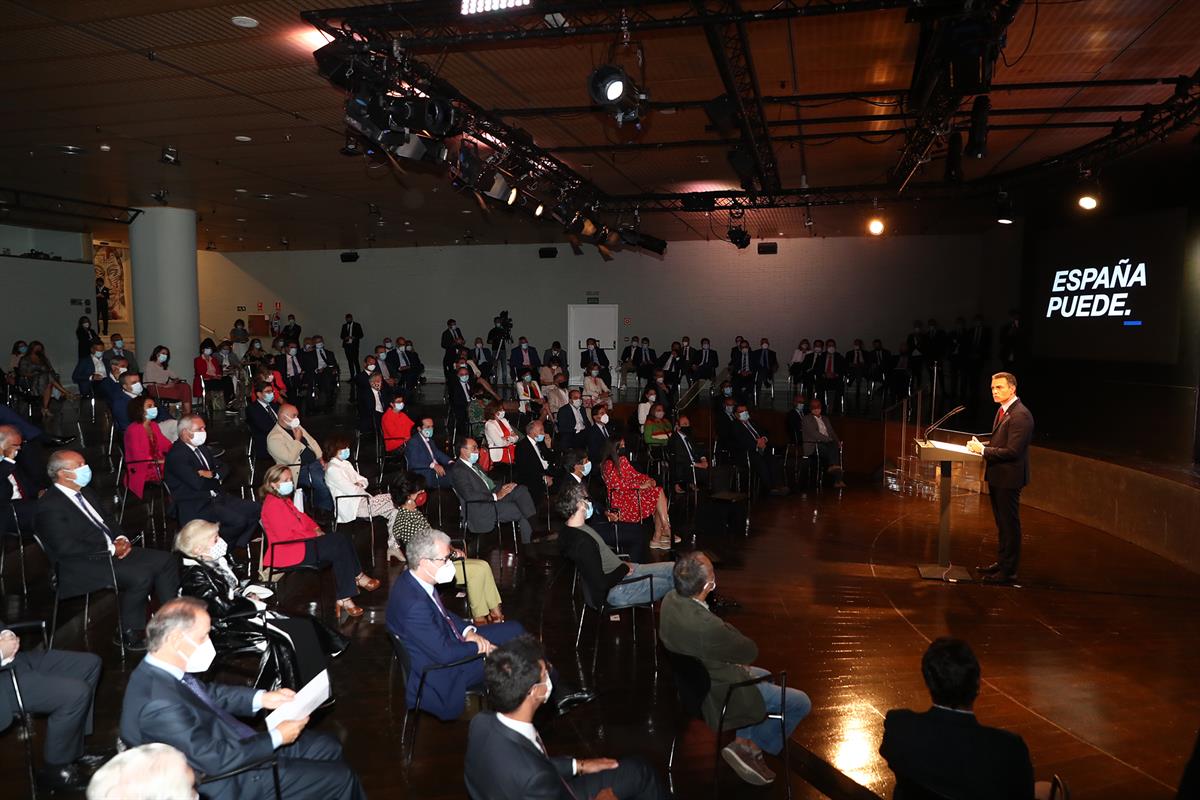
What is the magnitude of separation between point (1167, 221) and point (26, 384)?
50.7 feet

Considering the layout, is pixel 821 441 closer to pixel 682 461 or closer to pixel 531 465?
pixel 682 461

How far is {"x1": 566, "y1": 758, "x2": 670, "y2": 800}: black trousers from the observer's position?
271cm

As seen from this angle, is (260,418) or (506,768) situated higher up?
(260,418)

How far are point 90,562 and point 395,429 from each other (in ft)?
15.2

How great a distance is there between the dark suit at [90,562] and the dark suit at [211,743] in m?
2.19

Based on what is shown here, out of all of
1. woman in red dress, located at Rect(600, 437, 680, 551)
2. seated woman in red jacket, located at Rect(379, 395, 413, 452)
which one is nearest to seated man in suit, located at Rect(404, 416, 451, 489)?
seated woman in red jacket, located at Rect(379, 395, 413, 452)

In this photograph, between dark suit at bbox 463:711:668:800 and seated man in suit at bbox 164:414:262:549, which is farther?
seated man in suit at bbox 164:414:262:549

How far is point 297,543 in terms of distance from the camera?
17.2 ft

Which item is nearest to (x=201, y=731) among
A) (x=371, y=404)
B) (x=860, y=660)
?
(x=860, y=660)

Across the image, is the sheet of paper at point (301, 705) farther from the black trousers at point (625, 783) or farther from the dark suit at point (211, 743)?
the black trousers at point (625, 783)

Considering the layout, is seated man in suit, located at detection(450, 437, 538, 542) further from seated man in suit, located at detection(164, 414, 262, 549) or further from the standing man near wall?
the standing man near wall

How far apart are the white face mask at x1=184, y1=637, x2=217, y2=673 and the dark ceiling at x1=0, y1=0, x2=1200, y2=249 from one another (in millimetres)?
4219

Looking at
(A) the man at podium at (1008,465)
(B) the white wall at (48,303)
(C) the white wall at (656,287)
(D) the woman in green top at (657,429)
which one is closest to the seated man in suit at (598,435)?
(D) the woman in green top at (657,429)

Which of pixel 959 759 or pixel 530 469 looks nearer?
pixel 959 759
